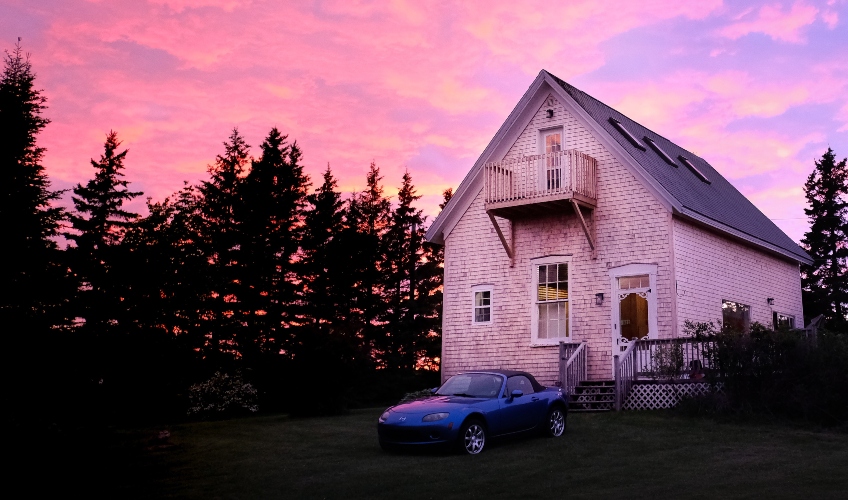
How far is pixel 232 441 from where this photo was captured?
17062 mm

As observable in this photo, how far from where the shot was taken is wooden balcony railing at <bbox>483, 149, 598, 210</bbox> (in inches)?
888

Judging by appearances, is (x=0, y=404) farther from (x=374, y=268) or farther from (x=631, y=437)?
(x=374, y=268)

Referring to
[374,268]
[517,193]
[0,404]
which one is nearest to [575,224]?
[517,193]

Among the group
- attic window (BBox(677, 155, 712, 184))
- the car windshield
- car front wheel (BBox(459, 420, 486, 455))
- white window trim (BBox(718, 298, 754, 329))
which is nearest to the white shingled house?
white window trim (BBox(718, 298, 754, 329))

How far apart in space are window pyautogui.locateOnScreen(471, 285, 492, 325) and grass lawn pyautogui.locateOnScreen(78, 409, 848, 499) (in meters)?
7.07

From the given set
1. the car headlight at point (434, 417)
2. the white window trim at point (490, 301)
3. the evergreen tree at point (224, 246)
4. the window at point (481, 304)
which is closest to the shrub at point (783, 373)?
the car headlight at point (434, 417)

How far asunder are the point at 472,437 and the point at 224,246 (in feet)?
99.0

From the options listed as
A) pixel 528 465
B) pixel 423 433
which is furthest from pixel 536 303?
pixel 528 465

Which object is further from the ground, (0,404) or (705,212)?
(705,212)

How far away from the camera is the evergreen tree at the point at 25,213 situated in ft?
77.6

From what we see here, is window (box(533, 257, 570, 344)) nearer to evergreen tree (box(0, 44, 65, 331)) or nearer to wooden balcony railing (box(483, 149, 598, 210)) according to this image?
wooden balcony railing (box(483, 149, 598, 210))

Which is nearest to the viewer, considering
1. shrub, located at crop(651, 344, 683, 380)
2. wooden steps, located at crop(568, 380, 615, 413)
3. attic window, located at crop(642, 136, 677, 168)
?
shrub, located at crop(651, 344, 683, 380)

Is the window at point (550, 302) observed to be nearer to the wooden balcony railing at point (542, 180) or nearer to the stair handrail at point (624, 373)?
the wooden balcony railing at point (542, 180)

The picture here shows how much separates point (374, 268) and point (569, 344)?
2364cm
